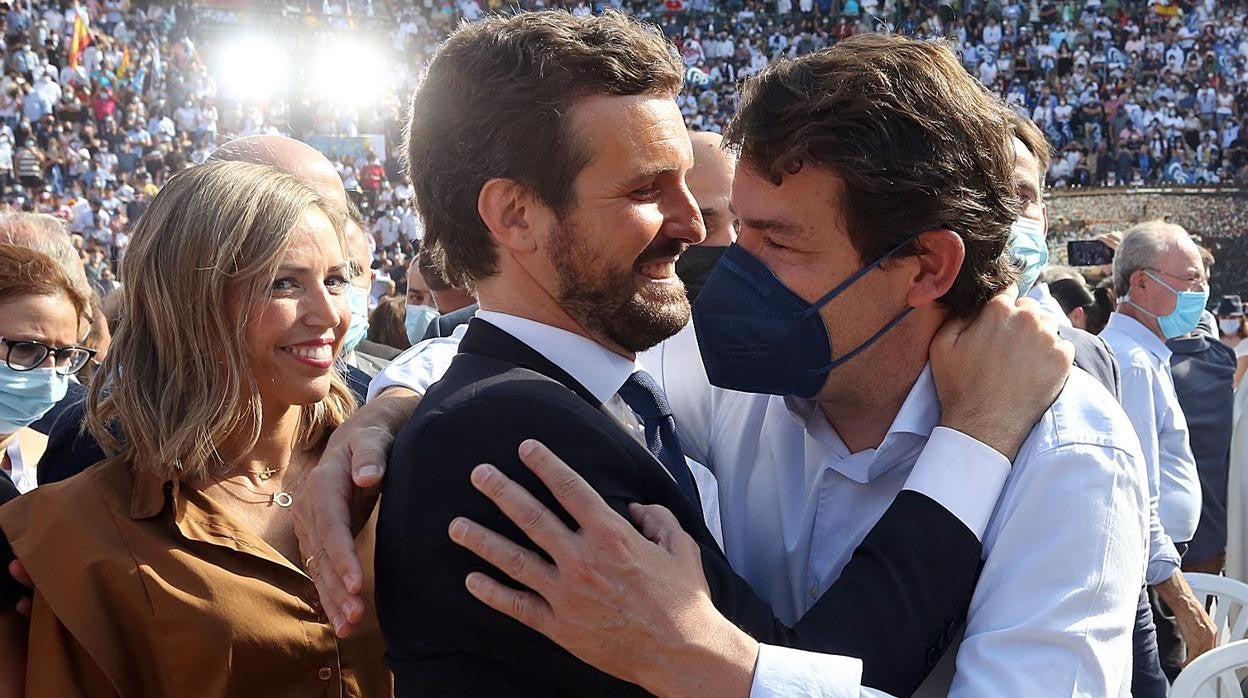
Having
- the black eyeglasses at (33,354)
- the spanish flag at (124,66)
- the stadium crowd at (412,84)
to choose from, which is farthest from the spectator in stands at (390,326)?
the spanish flag at (124,66)

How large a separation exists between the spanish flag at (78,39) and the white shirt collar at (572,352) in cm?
2648

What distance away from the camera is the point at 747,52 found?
1192 inches

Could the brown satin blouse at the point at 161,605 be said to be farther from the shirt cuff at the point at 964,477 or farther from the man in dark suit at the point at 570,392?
the shirt cuff at the point at 964,477

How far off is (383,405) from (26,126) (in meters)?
23.2

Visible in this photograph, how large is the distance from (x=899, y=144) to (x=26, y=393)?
2.54 metres

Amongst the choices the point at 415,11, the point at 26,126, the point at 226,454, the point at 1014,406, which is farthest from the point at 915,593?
the point at 415,11

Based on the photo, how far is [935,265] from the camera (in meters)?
1.94

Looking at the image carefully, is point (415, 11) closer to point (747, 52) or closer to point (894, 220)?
point (747, 52)

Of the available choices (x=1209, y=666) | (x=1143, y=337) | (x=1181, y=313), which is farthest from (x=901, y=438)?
(x=1181, y=313)

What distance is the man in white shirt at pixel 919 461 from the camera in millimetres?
1615

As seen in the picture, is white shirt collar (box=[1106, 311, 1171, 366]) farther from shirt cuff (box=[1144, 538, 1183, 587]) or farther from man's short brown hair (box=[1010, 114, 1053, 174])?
man's short brown hair (box=[1010, 114, 1053, 174])

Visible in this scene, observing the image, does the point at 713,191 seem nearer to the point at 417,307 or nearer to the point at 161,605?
the point at 161,605

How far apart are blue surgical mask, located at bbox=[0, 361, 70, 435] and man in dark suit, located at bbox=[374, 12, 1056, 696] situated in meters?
1.73

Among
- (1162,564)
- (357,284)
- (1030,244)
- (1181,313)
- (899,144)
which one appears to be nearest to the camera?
(899,144)
